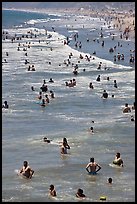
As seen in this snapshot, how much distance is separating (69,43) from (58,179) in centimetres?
6021

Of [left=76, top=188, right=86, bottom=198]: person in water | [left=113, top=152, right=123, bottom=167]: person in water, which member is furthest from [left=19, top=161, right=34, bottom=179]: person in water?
[left=113, top=152, right=123, bottom=167]: person in water

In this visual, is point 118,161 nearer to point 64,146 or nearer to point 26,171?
point 64,146

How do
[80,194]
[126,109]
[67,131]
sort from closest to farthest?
[80,194] → [67,131] → [126,109]

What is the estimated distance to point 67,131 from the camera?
28.1m

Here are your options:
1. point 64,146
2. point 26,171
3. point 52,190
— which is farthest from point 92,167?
point 64,146

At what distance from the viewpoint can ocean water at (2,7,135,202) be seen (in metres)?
19.6

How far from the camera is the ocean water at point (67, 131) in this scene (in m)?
19.6

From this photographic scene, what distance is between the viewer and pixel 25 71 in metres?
49.8

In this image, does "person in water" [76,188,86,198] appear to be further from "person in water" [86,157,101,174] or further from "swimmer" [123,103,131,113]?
"swimmer" [123,103,131,113]

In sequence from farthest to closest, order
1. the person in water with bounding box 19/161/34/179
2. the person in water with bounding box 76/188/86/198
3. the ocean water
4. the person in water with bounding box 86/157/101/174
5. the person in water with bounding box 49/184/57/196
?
the person in water with bounding box 86/157/101/174
the person in water with bounding box 19/161/34/179
the ocean water
the person in water with bounding box 49/184/57/196
the person in water with bounding box 76/188/86/198

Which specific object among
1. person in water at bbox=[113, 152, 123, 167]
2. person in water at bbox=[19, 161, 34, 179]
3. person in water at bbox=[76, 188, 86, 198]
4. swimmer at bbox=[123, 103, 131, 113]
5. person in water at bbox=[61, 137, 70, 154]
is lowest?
person in water at bbox=[76, 188, 86, 198]

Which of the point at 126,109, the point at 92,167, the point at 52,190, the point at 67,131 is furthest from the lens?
the point at 126,109

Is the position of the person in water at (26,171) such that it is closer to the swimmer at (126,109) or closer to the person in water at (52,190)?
the person in water at (52,190)

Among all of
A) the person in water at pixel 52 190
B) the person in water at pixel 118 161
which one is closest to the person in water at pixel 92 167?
the person in water at pixel 118 161
